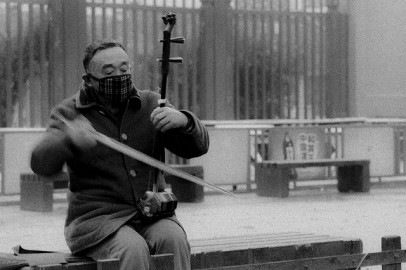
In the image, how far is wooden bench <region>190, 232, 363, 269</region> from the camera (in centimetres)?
524

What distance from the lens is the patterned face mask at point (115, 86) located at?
4.48m

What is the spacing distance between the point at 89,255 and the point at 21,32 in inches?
450

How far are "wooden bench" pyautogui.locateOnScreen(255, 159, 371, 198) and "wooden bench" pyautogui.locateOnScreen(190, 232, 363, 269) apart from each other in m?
8.23

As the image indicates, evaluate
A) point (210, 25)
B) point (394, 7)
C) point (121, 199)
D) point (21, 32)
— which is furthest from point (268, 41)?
point (121, 199)

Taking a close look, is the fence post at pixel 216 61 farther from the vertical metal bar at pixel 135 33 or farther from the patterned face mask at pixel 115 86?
the patterned face mask at pixel 115 86

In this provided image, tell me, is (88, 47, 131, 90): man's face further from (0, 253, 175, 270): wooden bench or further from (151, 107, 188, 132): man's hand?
(0, 253, 175, 270): wooden bench

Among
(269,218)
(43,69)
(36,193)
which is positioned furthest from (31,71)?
(269,218)

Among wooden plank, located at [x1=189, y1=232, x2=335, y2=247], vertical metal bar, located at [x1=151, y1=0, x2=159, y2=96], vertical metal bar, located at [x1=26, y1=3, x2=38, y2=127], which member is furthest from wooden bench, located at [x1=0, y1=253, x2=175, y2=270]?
vertical metal bar, located at [x1=151, y1=0, x2=159, y2=96]

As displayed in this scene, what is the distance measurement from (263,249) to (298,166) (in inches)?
354

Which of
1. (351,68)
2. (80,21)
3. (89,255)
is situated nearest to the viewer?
(89,255)

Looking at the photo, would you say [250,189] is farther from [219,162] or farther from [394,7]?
[394,7]

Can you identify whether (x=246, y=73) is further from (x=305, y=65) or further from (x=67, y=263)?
(x=67, y=263)

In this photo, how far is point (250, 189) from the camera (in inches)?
605

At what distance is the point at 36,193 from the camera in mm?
12625
